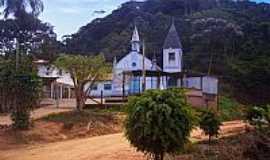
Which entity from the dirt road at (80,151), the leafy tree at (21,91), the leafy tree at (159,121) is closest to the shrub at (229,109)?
the leafy tree at (21,91)

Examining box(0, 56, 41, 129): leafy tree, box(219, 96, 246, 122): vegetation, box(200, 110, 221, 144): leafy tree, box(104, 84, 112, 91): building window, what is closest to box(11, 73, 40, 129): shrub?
box(0, 56, 41, 129): leafy tree

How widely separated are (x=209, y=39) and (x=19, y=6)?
24995 millimetres

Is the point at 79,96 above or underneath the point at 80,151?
above

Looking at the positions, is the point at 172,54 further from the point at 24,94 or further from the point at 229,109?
the point at 24,94

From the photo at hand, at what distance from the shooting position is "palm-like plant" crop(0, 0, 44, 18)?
47966mm

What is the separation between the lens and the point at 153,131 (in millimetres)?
13359

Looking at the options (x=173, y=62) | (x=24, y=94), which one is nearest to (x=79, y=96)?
(x=24, y=94)

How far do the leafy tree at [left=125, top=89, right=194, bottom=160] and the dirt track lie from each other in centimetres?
415

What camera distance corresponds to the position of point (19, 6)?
163ft

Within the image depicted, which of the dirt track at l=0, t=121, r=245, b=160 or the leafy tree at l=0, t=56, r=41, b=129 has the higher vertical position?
the leafy tree at l=0, t=56, r=41, b=129

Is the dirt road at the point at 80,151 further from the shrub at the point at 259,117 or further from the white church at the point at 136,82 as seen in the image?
the white church at the point at 136,82

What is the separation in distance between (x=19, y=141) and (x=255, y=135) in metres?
10.9

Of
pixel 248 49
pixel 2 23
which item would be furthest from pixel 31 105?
pixel 248 49

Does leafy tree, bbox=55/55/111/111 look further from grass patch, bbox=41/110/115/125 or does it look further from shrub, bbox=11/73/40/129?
shrub, bbox=11/73/40/129
